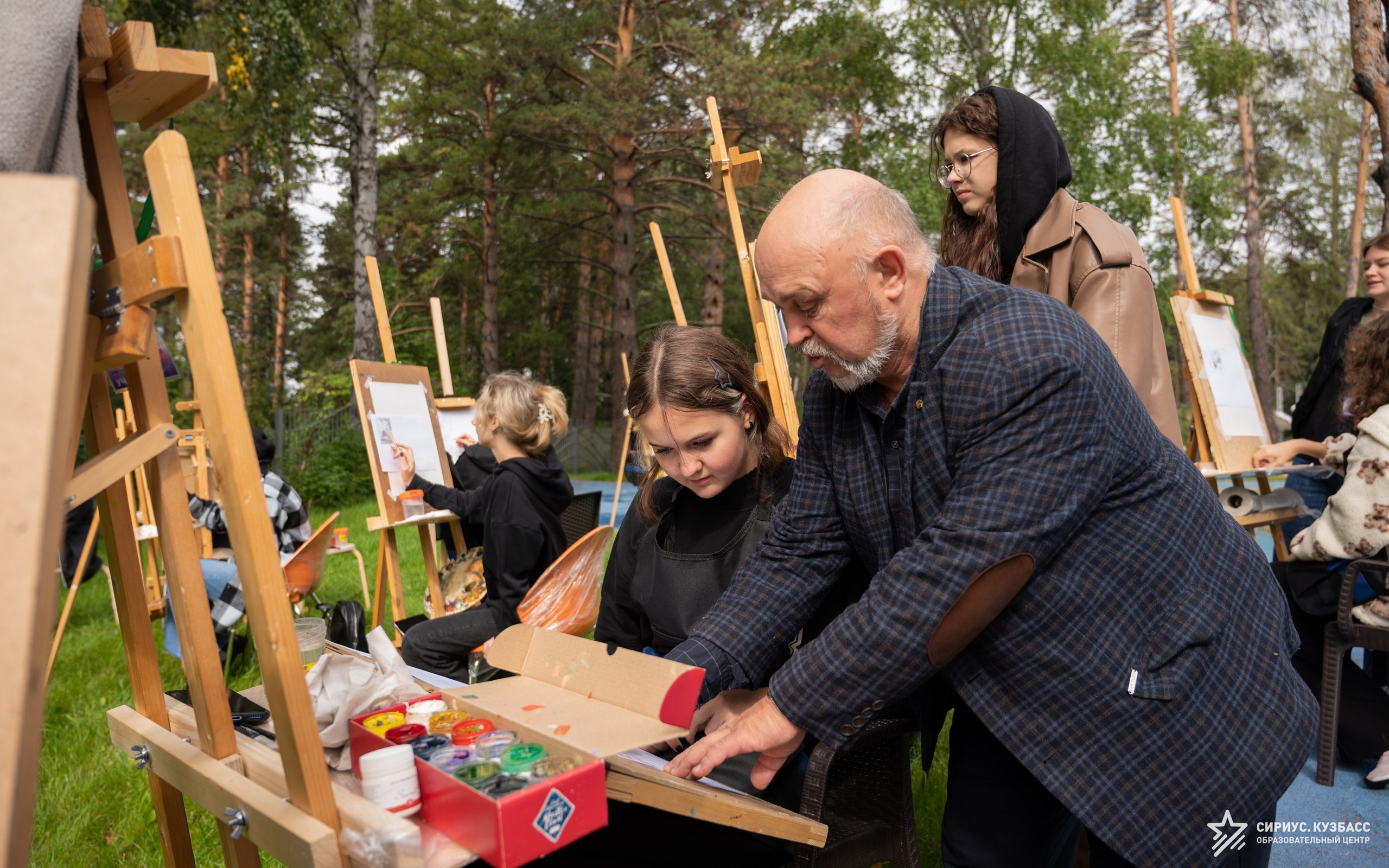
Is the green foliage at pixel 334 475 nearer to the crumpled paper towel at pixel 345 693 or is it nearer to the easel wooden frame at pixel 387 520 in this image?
the easel wooden frame at pixel 387 520

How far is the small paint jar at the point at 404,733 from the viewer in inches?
43.3

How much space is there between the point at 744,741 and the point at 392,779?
0.51 metres

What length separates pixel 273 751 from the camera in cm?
124

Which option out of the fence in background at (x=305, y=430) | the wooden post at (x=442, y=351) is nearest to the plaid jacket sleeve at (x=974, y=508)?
the wooden post at (x=442, y=351)

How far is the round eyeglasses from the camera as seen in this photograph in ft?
7.58

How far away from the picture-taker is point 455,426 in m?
5.65

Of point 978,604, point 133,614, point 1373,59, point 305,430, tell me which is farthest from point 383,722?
point 305,430

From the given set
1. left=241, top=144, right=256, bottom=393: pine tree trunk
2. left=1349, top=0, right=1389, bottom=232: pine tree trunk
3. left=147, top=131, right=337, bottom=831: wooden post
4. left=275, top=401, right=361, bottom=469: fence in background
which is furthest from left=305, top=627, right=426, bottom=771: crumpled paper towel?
left=241, top=144, right=256, bottom=393: pine tree trunk

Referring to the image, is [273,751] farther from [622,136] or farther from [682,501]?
[622,136]

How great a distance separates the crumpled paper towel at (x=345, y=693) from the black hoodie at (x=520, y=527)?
6.41 feet

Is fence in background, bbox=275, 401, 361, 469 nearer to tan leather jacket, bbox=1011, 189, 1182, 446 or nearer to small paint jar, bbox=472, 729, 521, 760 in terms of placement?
tan leather jacket, bbox=1011, 189, 1182, 446

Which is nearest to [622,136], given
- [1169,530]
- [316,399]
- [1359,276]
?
[316,399]

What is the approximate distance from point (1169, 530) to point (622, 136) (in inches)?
565

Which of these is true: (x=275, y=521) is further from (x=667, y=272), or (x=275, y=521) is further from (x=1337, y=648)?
(x=1337, y=648)
